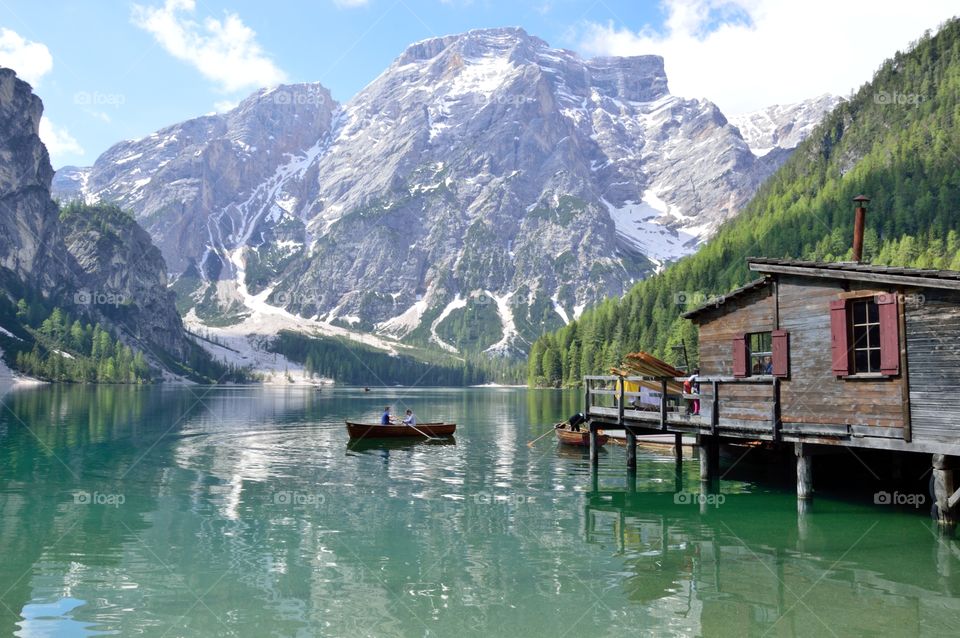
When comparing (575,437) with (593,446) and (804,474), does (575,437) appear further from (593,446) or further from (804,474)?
(804,474)

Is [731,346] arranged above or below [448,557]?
above

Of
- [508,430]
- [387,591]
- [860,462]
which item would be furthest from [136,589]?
[508,430]

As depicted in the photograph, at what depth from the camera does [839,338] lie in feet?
86.1

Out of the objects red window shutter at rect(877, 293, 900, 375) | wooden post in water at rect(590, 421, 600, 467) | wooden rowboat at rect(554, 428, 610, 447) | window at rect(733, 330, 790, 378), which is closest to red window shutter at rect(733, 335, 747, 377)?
window at rect(733, 330, 790, 378)

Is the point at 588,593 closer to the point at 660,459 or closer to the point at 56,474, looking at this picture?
the point at 660,459

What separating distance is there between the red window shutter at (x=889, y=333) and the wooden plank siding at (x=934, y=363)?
37 cm

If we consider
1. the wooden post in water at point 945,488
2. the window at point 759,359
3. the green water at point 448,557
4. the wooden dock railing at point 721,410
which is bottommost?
the green water at point 448,557

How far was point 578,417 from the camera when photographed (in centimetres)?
5038

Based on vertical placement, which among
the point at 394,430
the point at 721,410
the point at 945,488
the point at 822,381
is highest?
the point at 822,381

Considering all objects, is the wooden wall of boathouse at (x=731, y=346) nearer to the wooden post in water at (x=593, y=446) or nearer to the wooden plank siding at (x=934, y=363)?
the wooden plank siding at (x=934, y=363)

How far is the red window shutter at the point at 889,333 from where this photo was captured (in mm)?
24219

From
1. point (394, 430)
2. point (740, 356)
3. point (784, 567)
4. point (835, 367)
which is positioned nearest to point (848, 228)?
point (394, 430)

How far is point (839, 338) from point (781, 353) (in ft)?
9.81

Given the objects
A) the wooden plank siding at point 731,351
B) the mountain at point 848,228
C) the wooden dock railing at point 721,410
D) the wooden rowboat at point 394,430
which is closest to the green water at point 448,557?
the wooden dock railing at point 721,410
